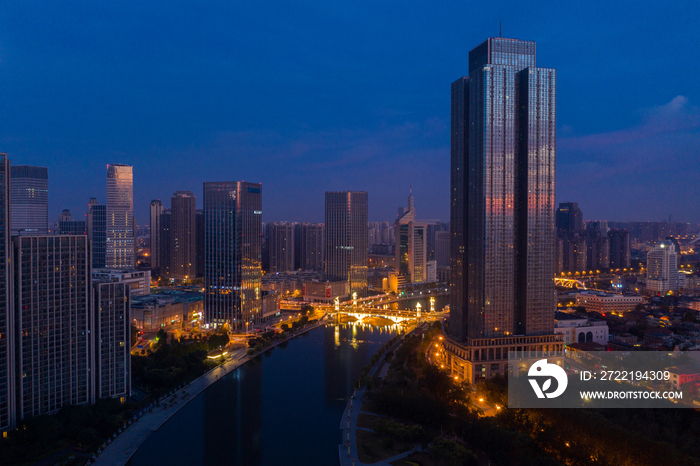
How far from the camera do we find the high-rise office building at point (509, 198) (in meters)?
20.0

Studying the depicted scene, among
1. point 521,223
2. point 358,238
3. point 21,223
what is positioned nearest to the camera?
point 521,223

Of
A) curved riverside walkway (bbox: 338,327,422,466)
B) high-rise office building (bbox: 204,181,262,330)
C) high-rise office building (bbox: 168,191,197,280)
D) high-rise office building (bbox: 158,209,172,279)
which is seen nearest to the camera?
curved riverside walkway (bbox: 338,327,422,466)

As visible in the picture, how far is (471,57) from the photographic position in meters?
21.8

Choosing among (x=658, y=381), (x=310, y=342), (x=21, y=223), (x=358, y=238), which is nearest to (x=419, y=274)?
(x=358, y=238)

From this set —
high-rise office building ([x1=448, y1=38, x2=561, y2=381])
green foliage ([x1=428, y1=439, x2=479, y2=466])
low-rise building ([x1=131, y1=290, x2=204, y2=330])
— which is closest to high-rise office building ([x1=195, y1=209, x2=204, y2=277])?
low-rise building ([x1=131, y1=290, x2=204, y2=330])

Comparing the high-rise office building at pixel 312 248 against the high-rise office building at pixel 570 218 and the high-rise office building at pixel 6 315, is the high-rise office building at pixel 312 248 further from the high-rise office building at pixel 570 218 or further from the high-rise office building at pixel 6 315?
the high-rise office building at pixel 6 315

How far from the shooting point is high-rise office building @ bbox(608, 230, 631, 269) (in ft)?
193

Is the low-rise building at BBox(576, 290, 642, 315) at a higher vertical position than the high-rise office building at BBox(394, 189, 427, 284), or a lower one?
lower

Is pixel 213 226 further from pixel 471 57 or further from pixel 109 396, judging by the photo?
pixel 471 57

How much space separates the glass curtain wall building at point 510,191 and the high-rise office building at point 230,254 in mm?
15190

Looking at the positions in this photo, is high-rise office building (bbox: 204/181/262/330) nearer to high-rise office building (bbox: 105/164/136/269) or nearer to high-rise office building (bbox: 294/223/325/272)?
high-rise office building (bbox: 105/164/136/269)

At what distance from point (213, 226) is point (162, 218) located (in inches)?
1082

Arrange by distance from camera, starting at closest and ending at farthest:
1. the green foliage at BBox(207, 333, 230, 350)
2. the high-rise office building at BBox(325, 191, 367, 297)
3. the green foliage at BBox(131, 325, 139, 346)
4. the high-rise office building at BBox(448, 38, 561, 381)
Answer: the high-rise office building at BBox(448, 38, 561, 381)
the green foliage at BBox(207, 333, 230, 350)
the green foliage at BBox(131, 325, 139, 346)
the high-rise office building at BBox(325, 191, 367, 297)

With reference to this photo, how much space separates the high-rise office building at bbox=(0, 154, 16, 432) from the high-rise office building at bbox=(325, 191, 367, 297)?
3256 cm
